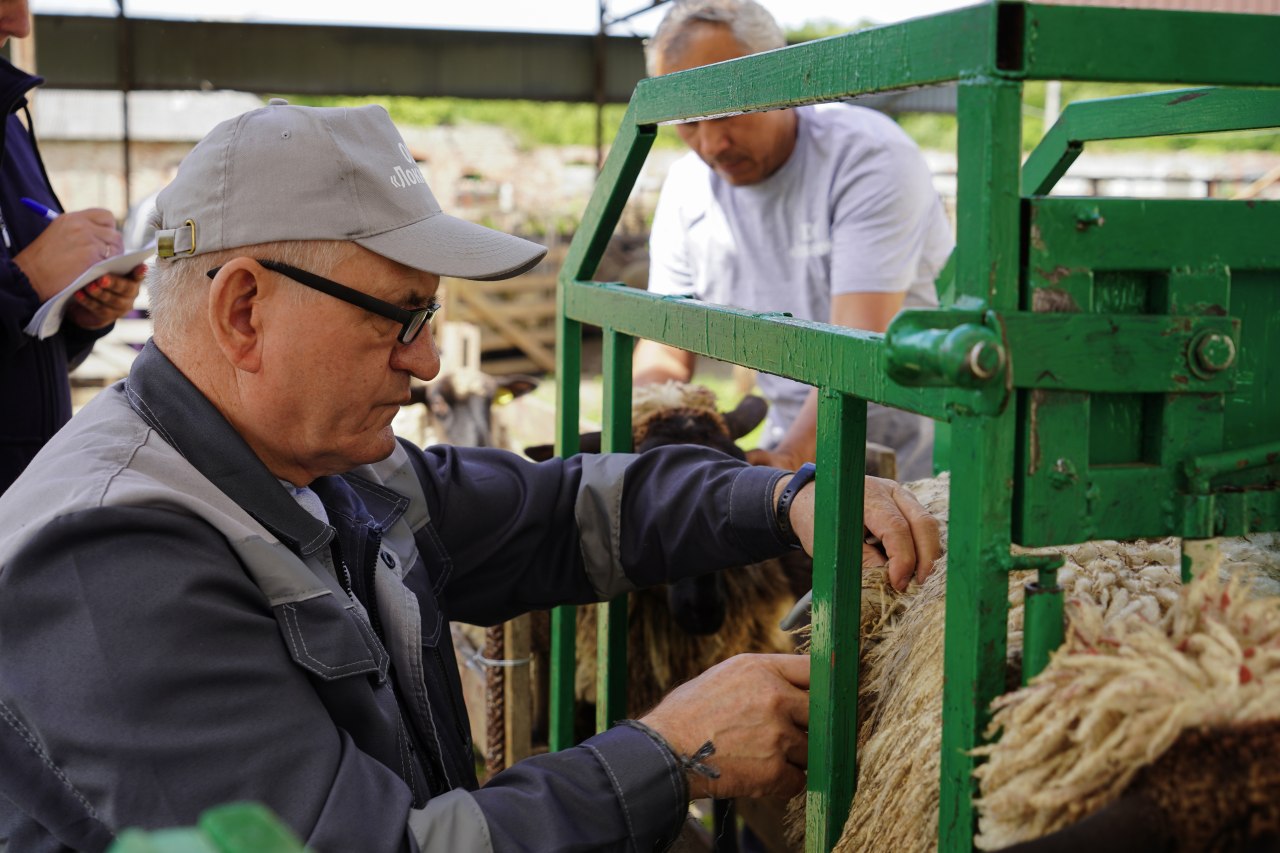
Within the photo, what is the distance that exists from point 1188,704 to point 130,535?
1.04 m

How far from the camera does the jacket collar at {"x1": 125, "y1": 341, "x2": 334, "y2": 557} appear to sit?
1518mm

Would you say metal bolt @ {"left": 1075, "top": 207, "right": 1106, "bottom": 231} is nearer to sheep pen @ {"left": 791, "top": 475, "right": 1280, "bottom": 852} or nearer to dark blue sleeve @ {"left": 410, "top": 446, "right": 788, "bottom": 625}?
sheep pen @ {"left": 791, "top": 475, "right": 1280, "bottom": 852}

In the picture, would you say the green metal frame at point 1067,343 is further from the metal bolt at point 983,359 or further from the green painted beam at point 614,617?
the green painted beam at point 614,617

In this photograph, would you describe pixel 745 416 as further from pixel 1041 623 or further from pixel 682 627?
pixel 1041 623

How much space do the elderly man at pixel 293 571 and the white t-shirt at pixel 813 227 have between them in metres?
1.41

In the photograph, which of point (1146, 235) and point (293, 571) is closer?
point (1146, 235)

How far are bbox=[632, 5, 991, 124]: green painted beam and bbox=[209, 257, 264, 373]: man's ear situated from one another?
2.06 ft

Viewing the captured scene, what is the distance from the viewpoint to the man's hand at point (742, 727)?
60.0 inches

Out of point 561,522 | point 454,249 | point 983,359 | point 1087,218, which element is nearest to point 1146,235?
point 1087,218

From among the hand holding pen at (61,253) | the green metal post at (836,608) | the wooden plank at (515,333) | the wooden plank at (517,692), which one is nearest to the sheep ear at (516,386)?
the wooden plank at (517,692)

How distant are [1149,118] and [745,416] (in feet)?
5.16

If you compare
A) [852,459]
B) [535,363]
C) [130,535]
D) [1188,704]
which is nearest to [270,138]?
[130,535]

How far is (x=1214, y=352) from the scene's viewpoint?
43.1 inches

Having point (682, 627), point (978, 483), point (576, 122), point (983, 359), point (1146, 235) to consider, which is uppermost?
point (576, 122)
